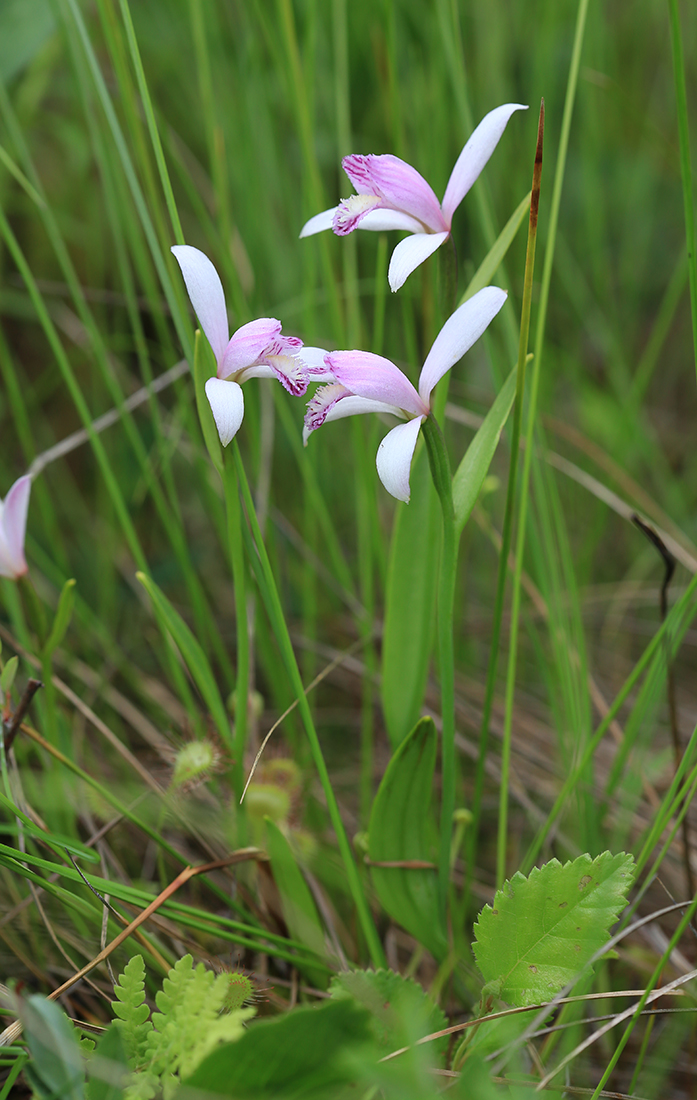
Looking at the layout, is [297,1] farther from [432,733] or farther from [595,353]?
[432,733]

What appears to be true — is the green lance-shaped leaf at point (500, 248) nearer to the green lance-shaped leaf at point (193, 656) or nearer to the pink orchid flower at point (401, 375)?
the pink orchid flower at point (401, 375)

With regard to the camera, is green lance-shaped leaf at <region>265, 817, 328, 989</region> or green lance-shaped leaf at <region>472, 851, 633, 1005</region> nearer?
green lance-shaped leaf at <region>472, 851, 633, 1005</region>

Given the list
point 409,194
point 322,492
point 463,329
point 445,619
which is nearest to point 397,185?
point 409,194

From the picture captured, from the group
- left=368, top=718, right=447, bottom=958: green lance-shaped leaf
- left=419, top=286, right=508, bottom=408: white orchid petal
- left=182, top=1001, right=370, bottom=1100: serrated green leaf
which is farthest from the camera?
left=368, top=718, right=447, bottom=958: green lance-shaped leaf

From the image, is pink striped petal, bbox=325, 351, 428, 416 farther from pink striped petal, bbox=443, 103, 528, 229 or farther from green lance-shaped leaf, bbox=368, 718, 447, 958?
green lance-shaped leaf, bbox=368, 718, 447, 958

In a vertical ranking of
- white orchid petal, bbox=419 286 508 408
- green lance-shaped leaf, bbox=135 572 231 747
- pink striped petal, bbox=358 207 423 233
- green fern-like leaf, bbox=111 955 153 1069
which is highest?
pink striped petal, bbox=358 207 423 233

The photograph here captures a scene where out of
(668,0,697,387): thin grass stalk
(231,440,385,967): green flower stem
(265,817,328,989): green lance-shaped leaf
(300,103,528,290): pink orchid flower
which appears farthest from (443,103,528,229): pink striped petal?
(265,817,328,989): green lance-shaped leaf

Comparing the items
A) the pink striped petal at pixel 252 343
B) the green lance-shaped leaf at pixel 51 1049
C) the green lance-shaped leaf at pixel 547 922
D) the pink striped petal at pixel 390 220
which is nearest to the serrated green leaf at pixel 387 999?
the green lance-shaped leaf at pixel 547 922
